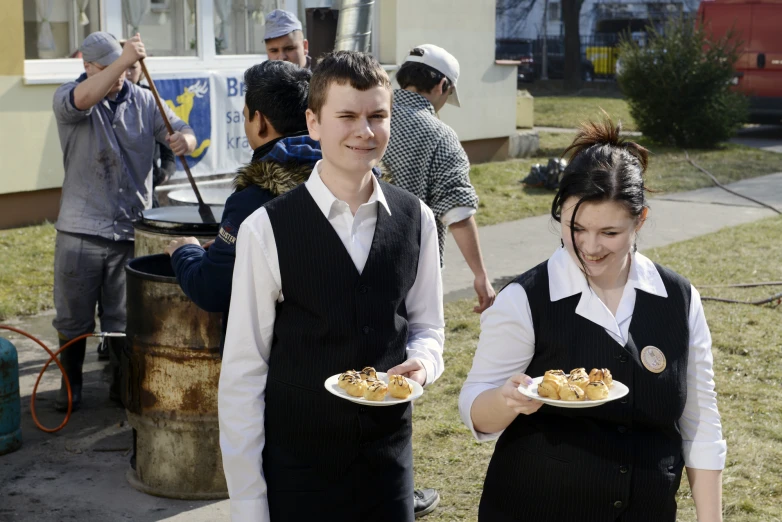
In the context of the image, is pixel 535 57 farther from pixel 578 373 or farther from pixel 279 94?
pixel 578 373

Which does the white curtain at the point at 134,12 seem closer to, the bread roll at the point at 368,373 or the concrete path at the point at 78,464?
the concrete path at the point at 78,464

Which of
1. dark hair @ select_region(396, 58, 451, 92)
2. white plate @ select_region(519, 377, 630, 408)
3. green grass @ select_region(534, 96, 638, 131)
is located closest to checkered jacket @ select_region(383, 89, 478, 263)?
dark hair @ select_region(396, 58, 451, 92)

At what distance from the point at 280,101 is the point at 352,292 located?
90 centimetres

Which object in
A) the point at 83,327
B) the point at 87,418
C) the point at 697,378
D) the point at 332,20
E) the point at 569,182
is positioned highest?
the point at 332,20

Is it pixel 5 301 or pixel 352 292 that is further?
pixel 5 301

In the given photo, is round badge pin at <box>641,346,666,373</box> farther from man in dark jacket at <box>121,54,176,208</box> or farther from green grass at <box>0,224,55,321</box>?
green grass at <box>0,224,55,321</box>

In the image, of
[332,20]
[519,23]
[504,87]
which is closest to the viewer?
[332,20]

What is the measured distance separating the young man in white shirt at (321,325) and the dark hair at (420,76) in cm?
176

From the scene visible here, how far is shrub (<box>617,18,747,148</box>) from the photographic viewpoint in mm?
17250

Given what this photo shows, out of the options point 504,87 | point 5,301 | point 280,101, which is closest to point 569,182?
point 280,101

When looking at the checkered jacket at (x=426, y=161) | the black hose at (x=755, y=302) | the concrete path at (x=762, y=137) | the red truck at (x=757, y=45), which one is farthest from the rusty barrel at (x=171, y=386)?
the red truck at (x=757, y=45)

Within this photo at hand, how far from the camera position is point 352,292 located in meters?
2.69

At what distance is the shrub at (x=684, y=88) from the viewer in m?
17.2

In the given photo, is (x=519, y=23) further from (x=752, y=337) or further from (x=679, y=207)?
(x=752, y=337)
